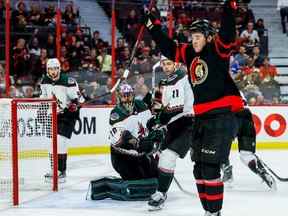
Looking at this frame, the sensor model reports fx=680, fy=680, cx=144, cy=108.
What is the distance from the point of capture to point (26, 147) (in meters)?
6.25

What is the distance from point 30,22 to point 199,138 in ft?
19.0

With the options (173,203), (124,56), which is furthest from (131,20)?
(173,203)

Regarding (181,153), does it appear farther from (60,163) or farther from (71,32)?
(71,32)

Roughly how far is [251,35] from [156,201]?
545 cm

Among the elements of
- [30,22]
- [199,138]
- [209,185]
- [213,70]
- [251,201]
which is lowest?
[251,201]

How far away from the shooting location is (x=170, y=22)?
9.18m

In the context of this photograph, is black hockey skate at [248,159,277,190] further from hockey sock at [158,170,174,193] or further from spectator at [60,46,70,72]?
spectator at [60,46,70,72]

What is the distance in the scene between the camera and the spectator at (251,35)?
9.58 m

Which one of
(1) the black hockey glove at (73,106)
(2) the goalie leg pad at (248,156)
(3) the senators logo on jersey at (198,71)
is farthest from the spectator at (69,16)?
(3) the senators logo on jersey at (198,71)

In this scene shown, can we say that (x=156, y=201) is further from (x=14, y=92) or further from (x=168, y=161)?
(x=14, y=92)

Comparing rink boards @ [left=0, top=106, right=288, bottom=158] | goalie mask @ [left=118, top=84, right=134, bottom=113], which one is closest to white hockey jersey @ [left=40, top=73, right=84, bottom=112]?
goalie mask @ [left=118, top=84, right=134, bottom=113]

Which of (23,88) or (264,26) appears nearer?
(23,88)

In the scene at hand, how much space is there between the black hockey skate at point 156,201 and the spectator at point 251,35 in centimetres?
505

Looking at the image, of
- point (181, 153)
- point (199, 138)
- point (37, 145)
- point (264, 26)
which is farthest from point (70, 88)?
point (264, 26)
